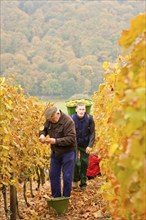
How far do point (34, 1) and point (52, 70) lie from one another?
26.3m

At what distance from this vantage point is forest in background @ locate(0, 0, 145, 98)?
77.6m

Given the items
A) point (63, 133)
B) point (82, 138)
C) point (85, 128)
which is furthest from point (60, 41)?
point (63, 133)

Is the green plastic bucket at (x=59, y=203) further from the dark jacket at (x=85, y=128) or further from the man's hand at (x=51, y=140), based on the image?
the dark jacket at (x=85, y=128)

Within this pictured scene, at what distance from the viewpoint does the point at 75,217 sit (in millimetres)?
6715

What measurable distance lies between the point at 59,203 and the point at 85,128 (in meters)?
1.76

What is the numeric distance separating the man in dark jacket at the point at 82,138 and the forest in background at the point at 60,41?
62.8 metres

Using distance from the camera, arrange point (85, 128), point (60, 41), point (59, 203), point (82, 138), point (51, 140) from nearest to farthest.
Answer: point (51, 140) < point (59, 203) < point (85, 128) < point (82, 138) < point (60, 41)

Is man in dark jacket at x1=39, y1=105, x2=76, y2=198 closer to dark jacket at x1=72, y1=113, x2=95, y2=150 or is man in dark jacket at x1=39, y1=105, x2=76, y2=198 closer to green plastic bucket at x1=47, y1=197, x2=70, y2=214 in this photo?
green plastic bucket at x1=47, y1=197, x2=70, y2=214

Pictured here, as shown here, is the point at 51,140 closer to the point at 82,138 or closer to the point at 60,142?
the point at 60,142

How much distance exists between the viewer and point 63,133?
6.71 metres

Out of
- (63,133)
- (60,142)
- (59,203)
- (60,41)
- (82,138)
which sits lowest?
(59,203)

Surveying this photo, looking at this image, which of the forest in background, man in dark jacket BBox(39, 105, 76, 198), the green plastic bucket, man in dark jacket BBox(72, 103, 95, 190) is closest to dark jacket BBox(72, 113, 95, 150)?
man in dark jacket BBox(72, 103, 95, 190)

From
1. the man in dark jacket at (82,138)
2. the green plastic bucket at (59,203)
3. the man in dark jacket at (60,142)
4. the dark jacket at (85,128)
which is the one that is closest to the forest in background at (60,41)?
the man in dark jacket at (82,138)

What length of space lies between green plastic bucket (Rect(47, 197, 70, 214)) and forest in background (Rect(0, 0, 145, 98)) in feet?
211
